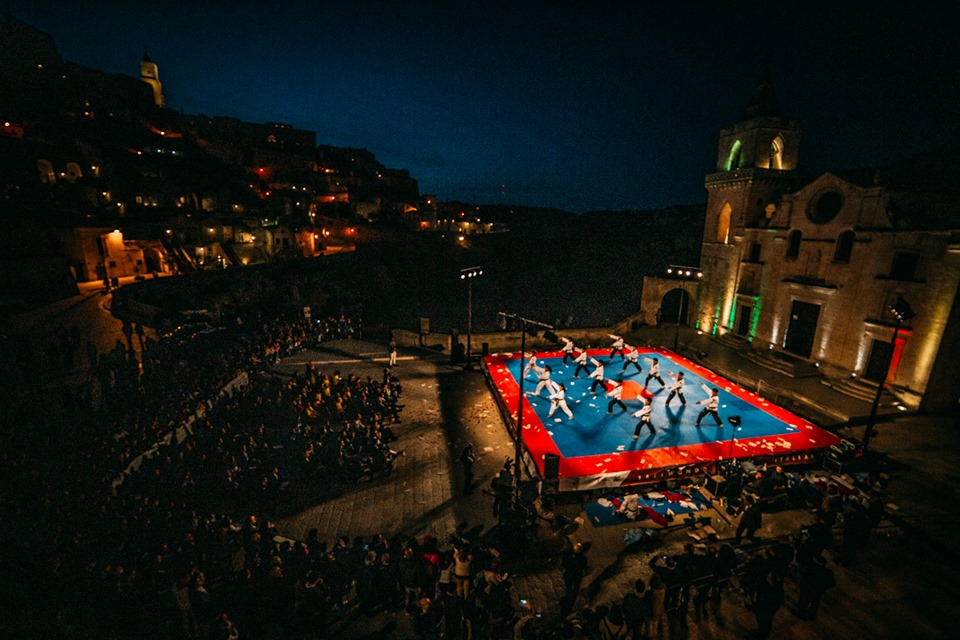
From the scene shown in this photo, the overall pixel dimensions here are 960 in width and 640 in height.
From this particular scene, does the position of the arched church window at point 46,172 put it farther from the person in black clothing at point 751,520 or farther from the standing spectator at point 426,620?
the person in black clothing at point 751,520

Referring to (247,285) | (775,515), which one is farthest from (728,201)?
(247,285)

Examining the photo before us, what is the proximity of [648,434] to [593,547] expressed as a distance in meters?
5.87

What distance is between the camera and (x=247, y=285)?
35875 mm

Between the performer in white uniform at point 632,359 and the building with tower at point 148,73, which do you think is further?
the building with tower at point 148,73

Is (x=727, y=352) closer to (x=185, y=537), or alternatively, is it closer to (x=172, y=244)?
(x=185, y=537)

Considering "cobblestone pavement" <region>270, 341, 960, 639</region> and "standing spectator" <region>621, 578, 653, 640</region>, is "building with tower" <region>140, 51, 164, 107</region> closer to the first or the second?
"cobblestone pavement" <region>270, 341, 960, 639</region>

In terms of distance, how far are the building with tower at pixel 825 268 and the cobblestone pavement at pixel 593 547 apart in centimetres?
364

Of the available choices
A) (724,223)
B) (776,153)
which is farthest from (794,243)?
(776,153)

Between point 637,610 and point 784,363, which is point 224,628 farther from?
point 784,363

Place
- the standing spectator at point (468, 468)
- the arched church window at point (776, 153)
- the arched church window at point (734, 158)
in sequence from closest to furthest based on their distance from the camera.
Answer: the standing spectator at point (468, 468), the arched church window at point (776, 153), the arched church window at point (734, 158)

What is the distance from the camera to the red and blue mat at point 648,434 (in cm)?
1213

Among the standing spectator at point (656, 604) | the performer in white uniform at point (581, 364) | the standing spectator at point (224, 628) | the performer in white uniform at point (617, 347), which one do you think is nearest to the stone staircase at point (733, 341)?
the performer in white uniform at point (617, 347)

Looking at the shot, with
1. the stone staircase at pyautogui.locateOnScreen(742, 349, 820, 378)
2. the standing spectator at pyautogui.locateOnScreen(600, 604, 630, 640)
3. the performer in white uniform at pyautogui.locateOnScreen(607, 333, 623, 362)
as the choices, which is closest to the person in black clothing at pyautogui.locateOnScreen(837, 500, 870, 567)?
the standing spectator at pyautogui.locateOnScreen(600, 604, 630, 640)

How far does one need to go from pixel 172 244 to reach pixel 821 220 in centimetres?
4931
